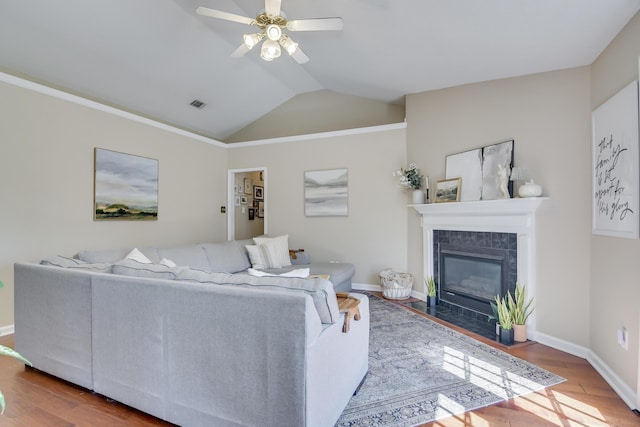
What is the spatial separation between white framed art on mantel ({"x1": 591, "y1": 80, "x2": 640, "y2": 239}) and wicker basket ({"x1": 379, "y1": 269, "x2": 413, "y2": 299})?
2.19 metres

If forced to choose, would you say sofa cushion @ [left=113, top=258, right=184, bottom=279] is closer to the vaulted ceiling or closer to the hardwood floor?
the hardwood floor

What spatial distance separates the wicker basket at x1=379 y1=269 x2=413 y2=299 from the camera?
14.3 feet

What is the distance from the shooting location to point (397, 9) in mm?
2783

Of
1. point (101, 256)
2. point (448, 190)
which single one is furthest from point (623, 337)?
point (101, 256)

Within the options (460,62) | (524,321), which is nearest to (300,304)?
(524,321)

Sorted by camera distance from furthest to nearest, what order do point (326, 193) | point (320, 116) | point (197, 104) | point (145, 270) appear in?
point (320, 116), point (326, 193), point (197, 104), point (145, 270)

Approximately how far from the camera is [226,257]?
416cm

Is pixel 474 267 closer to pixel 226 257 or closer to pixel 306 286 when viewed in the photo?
pixel 306 286

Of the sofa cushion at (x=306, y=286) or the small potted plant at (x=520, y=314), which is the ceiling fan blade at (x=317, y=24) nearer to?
the sofa cushion at (x=306, y=286)

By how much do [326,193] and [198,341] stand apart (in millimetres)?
3812

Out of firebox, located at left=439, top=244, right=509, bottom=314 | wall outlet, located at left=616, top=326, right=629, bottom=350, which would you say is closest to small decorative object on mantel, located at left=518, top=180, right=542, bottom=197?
firebox, located at left=439, top=244, right=509, bottom=314

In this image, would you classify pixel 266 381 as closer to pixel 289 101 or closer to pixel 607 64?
pixel 607 64

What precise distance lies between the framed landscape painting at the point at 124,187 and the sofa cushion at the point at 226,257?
3.84ft

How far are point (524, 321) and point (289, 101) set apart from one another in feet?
16.1
